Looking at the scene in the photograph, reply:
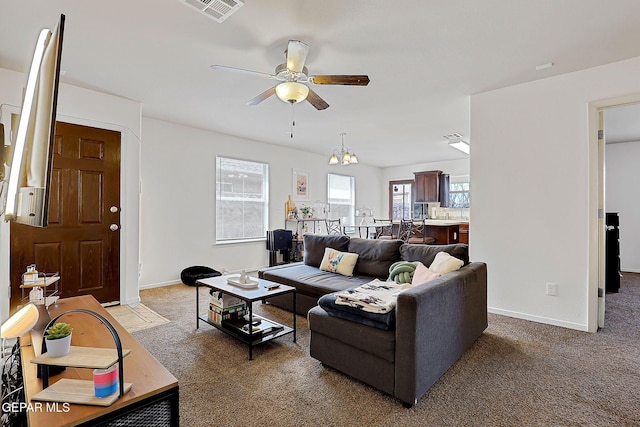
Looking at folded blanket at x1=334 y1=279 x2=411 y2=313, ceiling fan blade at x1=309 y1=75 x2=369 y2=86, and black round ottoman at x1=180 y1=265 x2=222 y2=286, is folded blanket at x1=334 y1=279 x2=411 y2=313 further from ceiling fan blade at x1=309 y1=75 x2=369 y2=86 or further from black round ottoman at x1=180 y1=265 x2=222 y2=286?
black round ottoman at x1=180 y1=265 x2=222 y2=286

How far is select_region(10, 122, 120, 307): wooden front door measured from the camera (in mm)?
3322

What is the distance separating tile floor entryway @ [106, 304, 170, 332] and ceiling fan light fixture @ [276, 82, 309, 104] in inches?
101

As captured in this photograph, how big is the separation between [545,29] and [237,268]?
17.5ft

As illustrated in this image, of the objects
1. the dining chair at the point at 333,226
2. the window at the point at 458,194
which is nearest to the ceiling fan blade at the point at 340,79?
the dining chair at the point at 333,226

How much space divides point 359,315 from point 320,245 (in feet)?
6.93

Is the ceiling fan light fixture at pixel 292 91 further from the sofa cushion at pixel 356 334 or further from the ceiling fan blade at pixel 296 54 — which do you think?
the sofa cushion at pixel 356 334

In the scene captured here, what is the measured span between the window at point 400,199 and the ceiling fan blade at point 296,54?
715 centimetres

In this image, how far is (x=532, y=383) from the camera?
213 centimetres

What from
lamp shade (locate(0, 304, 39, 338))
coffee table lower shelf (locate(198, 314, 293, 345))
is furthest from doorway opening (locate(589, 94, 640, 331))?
lamp shade (locate(0, 304, 39, 338))

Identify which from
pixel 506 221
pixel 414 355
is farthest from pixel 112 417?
pixel 506 221

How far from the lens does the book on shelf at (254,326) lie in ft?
8.74

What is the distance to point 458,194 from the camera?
26.7ft

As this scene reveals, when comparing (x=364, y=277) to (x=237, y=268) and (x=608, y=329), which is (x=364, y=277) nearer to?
Answer: (x=608, y=329)

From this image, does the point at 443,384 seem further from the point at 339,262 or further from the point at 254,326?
the point at 339,262
